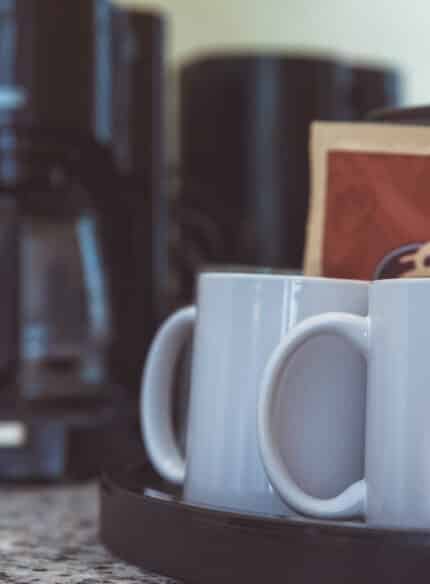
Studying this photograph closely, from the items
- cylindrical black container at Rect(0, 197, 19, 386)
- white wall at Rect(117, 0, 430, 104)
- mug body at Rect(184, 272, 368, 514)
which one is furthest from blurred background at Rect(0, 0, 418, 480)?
mug body at Rect(184, 272, 368, 514)

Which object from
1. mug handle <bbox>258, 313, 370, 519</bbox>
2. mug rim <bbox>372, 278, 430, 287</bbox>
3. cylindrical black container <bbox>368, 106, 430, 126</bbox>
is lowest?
mug handle <bbox>258, 313, 370, 519</bbox>

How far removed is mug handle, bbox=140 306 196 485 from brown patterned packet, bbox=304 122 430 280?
0.25ft

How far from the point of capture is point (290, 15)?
148 cm

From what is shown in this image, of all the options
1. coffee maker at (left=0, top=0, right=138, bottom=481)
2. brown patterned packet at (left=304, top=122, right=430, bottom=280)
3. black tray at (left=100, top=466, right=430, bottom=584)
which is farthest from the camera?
coffee maker at (left=0, top=0, right=138, bottom=481)

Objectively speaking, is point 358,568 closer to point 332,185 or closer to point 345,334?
point 345,334

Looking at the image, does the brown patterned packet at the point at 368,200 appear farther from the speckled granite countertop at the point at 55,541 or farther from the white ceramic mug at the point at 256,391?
the speckled granite countertop at the point at 55,541

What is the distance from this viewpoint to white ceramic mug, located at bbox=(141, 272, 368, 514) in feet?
1.58

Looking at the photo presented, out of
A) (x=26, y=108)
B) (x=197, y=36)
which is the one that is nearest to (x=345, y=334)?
(x=26, y=108)

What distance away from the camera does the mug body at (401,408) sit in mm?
440

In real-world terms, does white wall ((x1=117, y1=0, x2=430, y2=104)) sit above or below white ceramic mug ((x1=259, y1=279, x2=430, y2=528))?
above

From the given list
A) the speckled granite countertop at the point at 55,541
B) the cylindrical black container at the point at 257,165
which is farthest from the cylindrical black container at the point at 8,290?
the cylindrical black container at the point at 257,165

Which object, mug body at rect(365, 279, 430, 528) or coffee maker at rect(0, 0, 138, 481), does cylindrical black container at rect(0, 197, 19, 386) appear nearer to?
coffee maker at rect(0, 0, 138, 481)

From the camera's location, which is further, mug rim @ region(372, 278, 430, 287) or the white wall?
the white wall

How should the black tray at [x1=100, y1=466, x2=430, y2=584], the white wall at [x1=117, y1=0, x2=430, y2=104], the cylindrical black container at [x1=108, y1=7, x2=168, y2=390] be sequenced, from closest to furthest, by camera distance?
1. the black tray at [x1=100, y1=466, x2=430, y2=584]
2. the cylindrical black container at [x1=108, y1=7, x2=168, y2=390]
3. the white wall at [x1=117, y1=0, x2=430, y2=104]
